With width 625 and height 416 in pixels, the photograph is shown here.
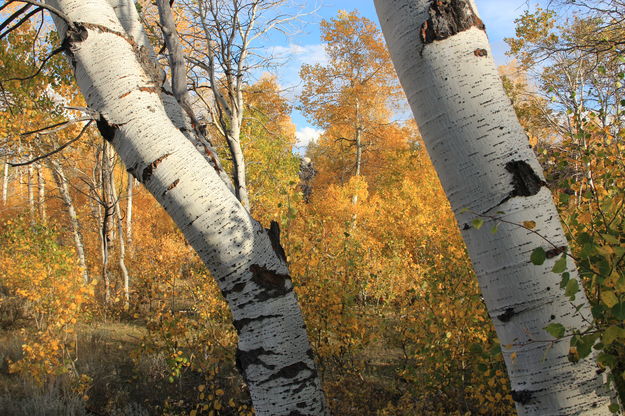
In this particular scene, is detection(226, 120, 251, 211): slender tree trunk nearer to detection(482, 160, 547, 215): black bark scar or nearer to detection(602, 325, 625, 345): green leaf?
detection(482, 160, 547, 215): black bark scar

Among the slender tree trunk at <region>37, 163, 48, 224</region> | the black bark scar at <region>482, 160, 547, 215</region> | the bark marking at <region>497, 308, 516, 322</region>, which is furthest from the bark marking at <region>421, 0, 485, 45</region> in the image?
the slender tree trunk at <region>37, 163, 48, 224</region>

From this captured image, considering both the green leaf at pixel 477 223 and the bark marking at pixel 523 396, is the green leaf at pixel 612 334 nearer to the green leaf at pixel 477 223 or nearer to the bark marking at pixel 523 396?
the bark marking at pixel 523 396

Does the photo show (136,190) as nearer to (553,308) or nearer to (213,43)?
(213,43)

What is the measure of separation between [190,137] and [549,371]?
57.7 inches

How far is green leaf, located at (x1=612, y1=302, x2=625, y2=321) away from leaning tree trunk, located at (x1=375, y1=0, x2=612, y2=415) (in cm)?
6

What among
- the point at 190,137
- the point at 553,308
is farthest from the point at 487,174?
the point at 190,137

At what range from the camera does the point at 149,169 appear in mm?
1425

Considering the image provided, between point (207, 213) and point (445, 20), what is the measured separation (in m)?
0.91

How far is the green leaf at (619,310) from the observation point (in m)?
0.87

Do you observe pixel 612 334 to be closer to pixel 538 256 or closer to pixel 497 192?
pixel 538 256

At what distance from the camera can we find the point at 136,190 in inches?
804

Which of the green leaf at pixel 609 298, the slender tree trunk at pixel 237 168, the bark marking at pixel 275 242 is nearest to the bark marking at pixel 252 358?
the bark marking at pixel 275 242

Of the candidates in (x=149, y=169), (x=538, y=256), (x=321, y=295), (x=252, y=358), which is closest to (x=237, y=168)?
(x=321, y=295)

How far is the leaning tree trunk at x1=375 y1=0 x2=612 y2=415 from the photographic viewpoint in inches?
37.4
